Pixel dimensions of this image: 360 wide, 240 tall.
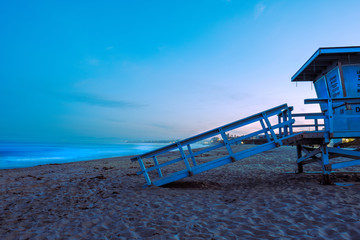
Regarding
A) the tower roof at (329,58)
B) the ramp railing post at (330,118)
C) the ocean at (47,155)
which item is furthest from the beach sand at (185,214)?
the ocean at (47,155)

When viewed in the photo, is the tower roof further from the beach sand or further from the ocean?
the ocean

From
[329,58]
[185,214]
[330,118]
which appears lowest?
[185,214]

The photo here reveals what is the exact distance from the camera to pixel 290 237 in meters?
3.19

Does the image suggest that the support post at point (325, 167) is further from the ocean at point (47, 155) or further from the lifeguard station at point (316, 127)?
the ocean at point (47, 155)

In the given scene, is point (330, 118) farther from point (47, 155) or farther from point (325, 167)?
point (47, 155)

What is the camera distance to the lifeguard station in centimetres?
676

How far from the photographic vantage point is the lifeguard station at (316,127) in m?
6.76

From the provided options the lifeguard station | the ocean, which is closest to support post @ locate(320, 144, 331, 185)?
the lifeguard station

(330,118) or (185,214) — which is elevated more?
(330,118)

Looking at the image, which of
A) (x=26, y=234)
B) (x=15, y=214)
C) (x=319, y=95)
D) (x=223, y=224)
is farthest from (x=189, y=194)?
(x=319, y=95)

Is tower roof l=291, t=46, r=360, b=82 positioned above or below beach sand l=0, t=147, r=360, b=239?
above

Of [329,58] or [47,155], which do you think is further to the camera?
[47,155]

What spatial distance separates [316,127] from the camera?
9008 mm

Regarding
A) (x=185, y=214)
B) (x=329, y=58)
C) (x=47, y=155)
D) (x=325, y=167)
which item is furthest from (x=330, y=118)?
(x=47, y=155)
